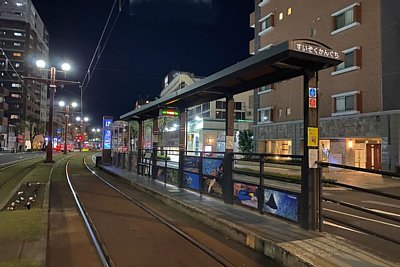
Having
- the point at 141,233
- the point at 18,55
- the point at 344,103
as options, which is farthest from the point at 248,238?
the point at 18,55

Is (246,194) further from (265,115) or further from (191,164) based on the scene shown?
(265,115)

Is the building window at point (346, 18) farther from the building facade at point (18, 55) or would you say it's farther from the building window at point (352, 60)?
the building facade at point (18, 55)

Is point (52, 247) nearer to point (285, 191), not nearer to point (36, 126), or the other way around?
point (285, 191)

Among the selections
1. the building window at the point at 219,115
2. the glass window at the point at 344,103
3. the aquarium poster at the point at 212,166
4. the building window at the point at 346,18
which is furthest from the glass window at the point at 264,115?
the aquarium poster at the point at 212,166

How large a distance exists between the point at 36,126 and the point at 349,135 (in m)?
82.2

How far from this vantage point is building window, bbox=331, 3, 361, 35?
90.3 ft

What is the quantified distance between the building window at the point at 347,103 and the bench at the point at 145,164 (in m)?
17.7

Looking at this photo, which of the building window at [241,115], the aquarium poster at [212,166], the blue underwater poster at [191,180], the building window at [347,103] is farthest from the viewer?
the building window at [241,115]

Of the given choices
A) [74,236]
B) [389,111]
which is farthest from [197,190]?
[389,111]

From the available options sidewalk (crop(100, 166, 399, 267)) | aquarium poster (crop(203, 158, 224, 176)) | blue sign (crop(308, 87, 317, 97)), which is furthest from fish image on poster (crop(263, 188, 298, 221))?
aquarium poster (crop(203, 158, 224, 176))

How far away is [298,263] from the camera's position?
16.2ft

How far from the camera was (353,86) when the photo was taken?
27703mm

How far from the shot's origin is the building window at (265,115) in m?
38.7

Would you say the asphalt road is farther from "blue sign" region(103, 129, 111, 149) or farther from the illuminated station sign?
the illuminated station sign
